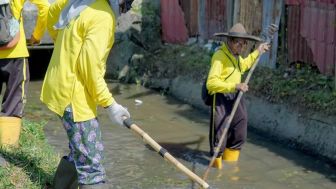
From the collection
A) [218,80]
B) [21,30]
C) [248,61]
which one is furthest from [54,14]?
[248,61]

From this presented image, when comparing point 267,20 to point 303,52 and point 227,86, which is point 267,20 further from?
point 227,86

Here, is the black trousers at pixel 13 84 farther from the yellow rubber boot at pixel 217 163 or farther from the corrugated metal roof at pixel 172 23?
the corrugated metal roof at pixel 172 23

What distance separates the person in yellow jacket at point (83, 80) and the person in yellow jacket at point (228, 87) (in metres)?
2.41

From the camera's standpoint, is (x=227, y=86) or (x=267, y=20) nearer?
(x=227, y=86)

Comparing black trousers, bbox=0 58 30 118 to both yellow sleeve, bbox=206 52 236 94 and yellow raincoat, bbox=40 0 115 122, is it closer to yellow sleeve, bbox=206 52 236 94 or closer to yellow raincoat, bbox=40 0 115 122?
yellow raincoat, bbox=40 0 115 122

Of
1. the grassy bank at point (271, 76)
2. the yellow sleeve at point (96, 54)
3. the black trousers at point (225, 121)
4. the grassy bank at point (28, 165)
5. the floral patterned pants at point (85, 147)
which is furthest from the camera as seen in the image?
the grassy bank at point (271, 76)

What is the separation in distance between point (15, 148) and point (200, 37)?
6.17 m

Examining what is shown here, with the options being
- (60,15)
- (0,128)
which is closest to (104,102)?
(60,15)

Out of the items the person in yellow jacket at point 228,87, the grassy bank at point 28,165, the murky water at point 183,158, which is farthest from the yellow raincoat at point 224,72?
the grassy bank at point 28,165

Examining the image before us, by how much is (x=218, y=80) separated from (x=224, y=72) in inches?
8.2

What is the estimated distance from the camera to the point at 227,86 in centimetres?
707

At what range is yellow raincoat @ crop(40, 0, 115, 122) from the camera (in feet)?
15.5

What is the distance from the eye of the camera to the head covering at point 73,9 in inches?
194

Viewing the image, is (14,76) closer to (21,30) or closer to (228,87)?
(21,30)
